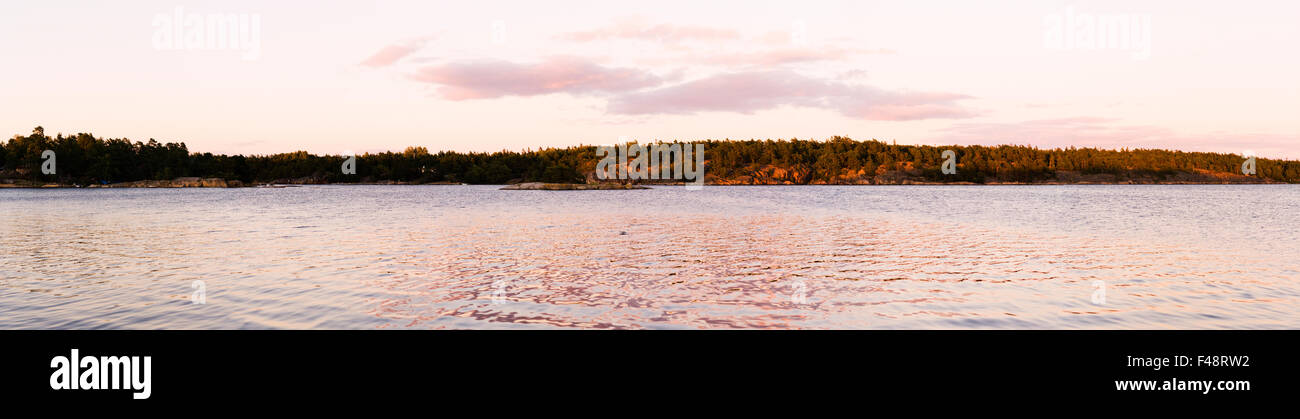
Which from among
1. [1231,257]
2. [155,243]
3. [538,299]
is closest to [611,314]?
[538,299]

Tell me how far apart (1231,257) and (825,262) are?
16.3 metres

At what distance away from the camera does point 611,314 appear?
14.3m

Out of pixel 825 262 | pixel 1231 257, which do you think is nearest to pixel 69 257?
pixel 825 262

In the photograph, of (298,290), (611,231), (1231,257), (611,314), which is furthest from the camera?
(611,231)
